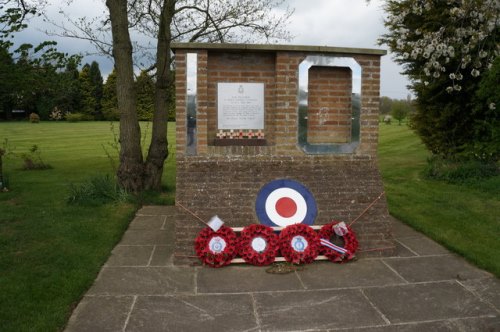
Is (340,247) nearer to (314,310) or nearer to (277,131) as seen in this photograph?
(314,310)

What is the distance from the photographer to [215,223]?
5.82 m

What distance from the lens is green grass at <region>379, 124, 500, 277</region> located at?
653cm

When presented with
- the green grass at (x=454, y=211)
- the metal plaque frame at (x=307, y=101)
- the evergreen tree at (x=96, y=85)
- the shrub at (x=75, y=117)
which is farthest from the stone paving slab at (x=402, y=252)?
the evergreen tree at (x=96, y=85)

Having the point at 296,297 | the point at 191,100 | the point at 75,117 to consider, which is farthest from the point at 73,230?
the point at 75,117

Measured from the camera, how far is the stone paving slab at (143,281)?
4.99 metres

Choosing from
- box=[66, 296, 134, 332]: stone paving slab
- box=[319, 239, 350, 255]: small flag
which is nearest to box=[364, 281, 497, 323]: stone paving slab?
box=[319, 239, 350, 255]: small flag

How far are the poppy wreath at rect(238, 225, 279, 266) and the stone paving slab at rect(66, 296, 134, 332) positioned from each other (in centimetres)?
154

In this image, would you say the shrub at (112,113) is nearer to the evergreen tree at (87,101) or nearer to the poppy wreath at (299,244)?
the evergreen tree at (87,101)

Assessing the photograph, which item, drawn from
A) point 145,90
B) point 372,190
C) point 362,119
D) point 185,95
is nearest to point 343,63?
point 362,119

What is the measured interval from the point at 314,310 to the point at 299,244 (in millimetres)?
1383

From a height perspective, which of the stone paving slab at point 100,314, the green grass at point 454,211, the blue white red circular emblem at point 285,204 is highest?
the blue white red circular emblem at point 285,204

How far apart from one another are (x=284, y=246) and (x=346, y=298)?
121 centimetres

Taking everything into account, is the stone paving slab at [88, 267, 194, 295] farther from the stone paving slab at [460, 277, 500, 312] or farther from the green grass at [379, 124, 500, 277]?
the green grass at [379, 124, 500, 277]

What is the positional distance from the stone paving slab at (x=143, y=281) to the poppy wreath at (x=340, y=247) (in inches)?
66.7
